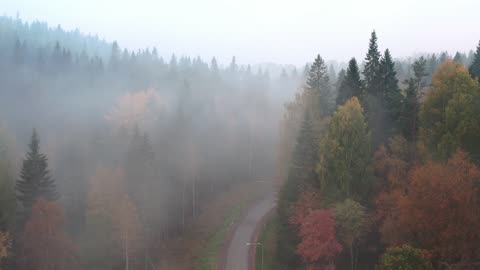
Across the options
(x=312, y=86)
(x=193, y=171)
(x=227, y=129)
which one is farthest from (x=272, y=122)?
(x=312, y=86)

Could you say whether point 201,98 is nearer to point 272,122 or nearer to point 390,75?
point 272,122

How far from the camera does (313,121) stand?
130 ft

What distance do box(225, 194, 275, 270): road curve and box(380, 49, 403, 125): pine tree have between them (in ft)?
67.0

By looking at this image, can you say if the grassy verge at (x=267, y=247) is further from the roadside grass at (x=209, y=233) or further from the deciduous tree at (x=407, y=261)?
the deciduous tree at (x=407, y=261)

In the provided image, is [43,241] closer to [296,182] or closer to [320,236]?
[296,182]

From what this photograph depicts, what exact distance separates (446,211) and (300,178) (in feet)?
46.3

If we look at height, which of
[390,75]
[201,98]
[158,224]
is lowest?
[158,224]

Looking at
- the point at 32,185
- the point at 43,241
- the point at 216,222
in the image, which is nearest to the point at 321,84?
the point at 216,222

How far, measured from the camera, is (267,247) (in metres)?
43.8

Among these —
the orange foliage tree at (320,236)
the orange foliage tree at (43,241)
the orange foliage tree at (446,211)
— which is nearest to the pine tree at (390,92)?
the orange foliage tree at (446,211)

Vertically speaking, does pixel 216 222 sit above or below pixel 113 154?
below

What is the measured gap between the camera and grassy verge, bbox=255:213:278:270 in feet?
133

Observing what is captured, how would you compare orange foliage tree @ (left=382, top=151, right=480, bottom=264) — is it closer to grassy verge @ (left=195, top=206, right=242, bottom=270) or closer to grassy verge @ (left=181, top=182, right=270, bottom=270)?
grassy verge @ (left=195, top=206, right=242, bottom=270)

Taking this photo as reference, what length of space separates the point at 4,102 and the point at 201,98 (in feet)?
132
